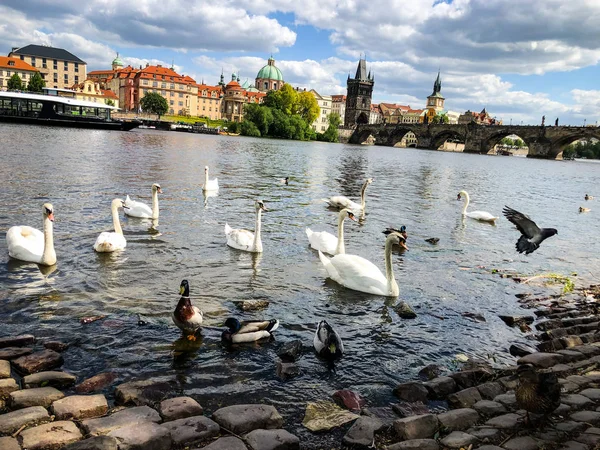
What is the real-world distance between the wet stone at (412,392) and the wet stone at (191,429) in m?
2.00

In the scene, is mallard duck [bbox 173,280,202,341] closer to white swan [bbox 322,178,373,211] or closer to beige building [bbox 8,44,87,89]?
white swan [bbox 322,178,373,211]

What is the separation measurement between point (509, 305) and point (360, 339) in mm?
3413

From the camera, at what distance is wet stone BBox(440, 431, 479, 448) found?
3.69 meters

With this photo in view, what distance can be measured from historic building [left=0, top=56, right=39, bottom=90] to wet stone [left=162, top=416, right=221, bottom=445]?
460 ft

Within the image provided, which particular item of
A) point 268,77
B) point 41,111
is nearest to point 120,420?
point 41,111

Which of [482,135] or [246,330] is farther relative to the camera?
[482,135]

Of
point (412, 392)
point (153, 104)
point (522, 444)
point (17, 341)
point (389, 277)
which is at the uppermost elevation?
point (153, 104)

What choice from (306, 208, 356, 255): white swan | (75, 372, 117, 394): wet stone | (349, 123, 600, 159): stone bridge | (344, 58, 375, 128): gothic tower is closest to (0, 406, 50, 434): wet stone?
(75, 372, 117, 394): wet stone

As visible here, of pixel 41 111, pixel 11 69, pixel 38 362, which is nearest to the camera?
pixel 38 362

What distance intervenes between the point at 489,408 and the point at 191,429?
2699 millimetres

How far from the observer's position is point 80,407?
3967 mm

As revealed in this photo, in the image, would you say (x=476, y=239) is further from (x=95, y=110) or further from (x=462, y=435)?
(x=95, y=110)

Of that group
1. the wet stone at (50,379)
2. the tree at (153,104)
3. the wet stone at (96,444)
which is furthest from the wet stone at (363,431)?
the tree at (153,104)

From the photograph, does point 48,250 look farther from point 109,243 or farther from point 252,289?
point 252,289
